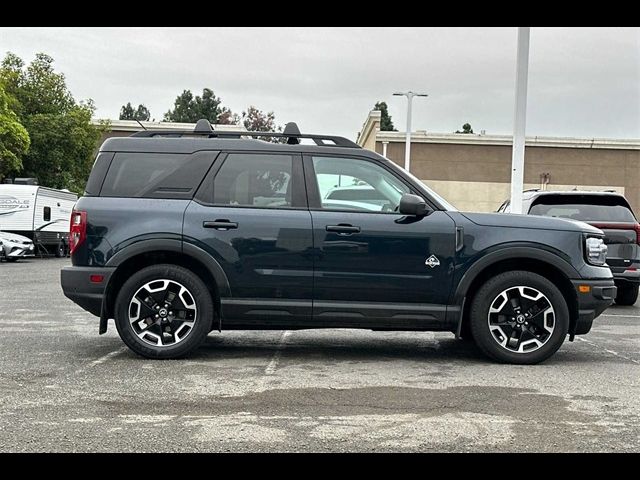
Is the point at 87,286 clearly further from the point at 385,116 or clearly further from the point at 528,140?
the point at 385,116

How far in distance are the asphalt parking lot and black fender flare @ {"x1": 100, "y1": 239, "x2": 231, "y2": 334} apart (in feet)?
2.36

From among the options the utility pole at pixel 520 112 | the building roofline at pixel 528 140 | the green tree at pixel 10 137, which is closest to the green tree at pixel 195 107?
the building roofline at pixel 528 140

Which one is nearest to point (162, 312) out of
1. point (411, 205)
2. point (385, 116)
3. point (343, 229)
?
point (343, 229)

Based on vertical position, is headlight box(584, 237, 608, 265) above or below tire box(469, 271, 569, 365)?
above

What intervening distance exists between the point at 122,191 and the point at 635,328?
658 cm

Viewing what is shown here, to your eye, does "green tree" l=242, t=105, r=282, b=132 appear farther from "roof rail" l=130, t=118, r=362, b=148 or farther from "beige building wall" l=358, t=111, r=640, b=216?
"roof rail" l=130, t=118, r=362, b=148

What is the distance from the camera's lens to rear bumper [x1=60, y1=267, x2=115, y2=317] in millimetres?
6797

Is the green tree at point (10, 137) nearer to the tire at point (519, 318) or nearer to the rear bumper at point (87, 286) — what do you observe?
the rear bumper at point (87, 286)

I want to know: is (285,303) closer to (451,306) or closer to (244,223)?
(244,223)

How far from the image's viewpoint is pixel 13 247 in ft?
83.6

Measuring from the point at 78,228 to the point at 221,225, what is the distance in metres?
1.27

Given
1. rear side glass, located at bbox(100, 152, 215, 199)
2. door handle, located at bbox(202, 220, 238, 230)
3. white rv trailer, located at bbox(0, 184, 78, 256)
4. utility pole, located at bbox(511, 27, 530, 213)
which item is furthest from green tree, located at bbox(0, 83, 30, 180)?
door handle, located at bbox(202, 220, 238, 230)

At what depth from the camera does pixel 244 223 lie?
6824 mm
